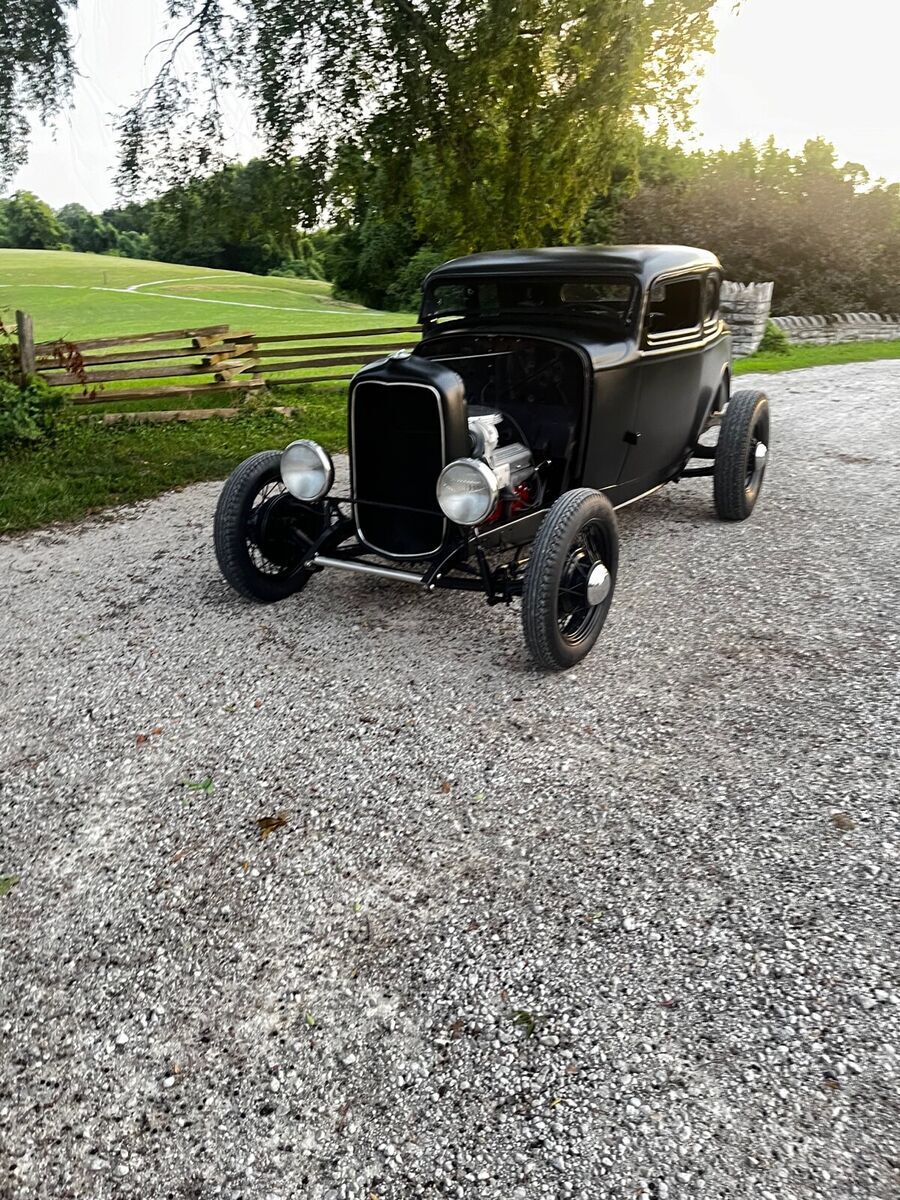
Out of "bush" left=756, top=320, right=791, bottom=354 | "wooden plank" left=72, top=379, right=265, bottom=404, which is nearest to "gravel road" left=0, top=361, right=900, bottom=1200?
"wooden plank" left=72, top=379, right=265, bottom=404

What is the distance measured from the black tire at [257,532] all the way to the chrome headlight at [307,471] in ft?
0.84

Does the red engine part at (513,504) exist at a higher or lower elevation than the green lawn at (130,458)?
higher

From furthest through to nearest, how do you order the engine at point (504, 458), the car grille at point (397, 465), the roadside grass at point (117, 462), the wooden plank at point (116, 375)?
the wooden plank at point (116, 375) → the roadside grass at point (117, 462) → the engine at point (504, 458) → the car grille at point (397, 465)

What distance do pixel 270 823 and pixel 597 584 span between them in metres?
2.13

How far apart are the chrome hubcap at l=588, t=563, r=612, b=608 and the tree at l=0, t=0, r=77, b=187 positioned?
7.76 metres

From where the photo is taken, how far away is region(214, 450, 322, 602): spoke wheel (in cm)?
551

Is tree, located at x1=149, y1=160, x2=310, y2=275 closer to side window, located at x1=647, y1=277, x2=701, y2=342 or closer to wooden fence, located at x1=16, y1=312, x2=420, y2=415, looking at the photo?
wooden fence, located at x1=16, y1=312, x2=420, y2=415

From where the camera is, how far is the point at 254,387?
13508mm

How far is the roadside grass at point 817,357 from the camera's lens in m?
15.6

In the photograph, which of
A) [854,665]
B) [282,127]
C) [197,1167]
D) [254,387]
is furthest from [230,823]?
[254,387]

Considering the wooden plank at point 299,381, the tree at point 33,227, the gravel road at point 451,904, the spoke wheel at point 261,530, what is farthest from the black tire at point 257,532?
the tree at point 33,227

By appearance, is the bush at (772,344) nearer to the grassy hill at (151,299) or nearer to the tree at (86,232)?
the grassy hill at (151,299)

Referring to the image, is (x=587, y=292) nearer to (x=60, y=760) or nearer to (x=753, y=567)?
(x=753, y=567)

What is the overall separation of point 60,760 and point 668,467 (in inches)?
180
